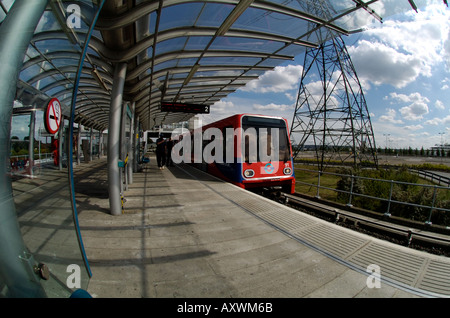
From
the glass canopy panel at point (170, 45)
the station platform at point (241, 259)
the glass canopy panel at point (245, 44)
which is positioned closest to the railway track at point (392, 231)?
the station platform at point (241, 259)

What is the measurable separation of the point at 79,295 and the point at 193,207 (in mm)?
3390

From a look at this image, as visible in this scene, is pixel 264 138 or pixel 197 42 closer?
pixel 197 42

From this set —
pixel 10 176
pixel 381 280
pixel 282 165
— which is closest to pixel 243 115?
pixel 282 165

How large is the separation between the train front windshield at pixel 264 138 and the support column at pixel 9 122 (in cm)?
611

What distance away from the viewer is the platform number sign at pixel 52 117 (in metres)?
1.71

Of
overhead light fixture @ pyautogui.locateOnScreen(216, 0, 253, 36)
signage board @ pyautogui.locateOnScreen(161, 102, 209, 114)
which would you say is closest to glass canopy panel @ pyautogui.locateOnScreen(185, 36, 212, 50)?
overhead light fixture @ pyautogui.locateOnScreen(216, 0, 253, 36)

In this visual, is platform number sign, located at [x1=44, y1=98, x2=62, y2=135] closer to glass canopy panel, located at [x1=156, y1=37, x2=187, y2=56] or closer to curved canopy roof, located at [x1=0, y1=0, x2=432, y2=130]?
curved canopy roof, located at [x1=0, y1=0, x2=432, y2=130]

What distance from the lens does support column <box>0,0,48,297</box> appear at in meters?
1.23

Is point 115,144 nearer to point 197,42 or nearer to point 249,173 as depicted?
point 197,42

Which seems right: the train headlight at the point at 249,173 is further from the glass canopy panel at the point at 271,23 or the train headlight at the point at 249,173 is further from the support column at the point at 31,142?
the support column at the point at 31,142

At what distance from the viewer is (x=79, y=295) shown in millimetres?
1565

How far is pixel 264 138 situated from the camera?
729 centimetres

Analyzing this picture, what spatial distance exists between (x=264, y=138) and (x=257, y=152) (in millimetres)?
599

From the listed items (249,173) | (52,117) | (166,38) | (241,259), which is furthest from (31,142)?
(249,173)
